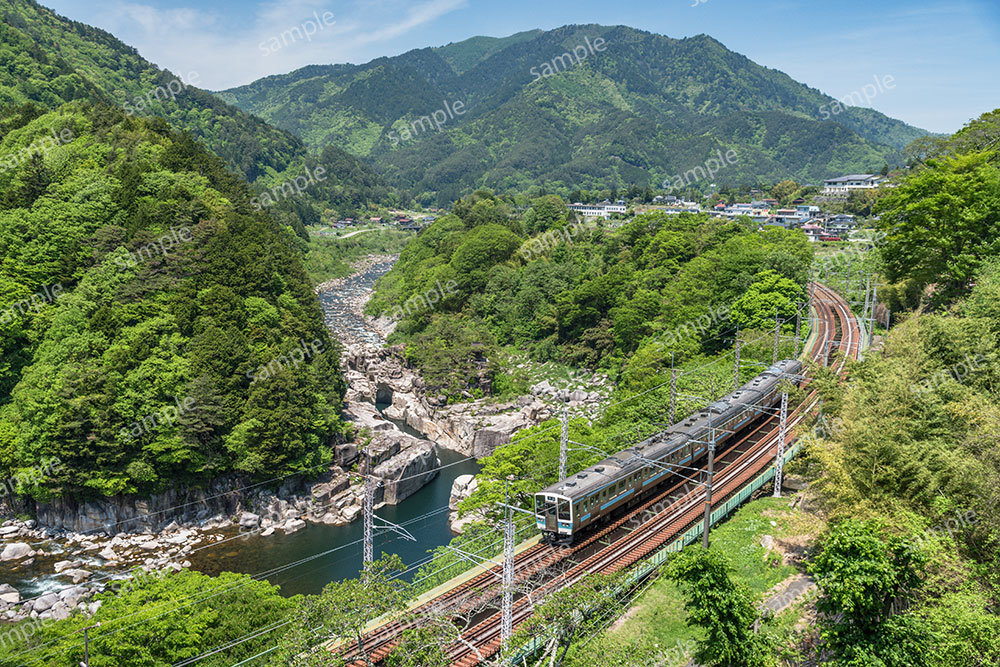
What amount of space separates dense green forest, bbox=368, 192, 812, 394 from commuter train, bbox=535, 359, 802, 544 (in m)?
9.59

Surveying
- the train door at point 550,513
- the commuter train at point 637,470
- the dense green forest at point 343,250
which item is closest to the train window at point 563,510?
the commuter train at point 637,470

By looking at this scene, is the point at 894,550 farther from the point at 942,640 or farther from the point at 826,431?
the point at 826,431

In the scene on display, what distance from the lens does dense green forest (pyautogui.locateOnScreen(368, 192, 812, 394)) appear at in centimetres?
4528

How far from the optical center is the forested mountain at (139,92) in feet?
265

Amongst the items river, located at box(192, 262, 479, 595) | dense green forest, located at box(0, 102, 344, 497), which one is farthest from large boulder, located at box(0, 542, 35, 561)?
river, located at box(192, 262, 479, 595)

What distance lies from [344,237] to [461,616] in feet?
388

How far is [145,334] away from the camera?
119 feet

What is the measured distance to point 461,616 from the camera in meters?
18.7

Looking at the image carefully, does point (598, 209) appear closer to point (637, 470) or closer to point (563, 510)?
point (637, 470)

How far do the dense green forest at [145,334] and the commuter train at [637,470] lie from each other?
1888 centimetres

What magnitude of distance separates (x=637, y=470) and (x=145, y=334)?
2776 centimetres

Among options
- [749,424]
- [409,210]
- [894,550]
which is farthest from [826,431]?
[409,210]

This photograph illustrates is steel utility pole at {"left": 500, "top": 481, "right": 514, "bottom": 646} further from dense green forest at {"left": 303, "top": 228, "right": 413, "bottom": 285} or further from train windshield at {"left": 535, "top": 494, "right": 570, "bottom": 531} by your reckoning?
dense green forest at {"left": 303, "top": 228, "right": 413, "bottom": 285}

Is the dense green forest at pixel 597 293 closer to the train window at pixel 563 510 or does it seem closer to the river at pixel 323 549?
the river at pixel 323 549
